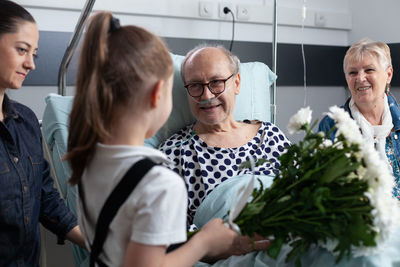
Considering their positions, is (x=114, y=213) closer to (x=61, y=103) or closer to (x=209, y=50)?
(x=61, y=103)

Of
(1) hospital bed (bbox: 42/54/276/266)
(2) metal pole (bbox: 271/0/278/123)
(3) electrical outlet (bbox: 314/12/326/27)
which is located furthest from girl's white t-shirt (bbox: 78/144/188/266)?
(3) electrical outlet (bbox: 314/12/326/27)

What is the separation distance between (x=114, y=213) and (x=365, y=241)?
22.9 inches

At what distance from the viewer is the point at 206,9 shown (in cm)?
311

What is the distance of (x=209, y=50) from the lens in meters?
2.12

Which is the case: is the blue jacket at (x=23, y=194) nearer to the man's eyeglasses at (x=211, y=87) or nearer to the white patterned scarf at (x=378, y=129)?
the man's eyeglasses at (x=211, y=87)

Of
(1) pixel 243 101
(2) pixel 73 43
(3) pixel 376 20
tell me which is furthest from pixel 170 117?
(3) pixel 376 20

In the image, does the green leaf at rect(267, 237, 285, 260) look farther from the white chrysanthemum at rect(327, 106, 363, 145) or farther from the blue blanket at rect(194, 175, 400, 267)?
the white chrysanthemum at rect(327, 106, 363, 145)

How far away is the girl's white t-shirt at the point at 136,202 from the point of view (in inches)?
37.9

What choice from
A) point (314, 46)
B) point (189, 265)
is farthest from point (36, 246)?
point (314, 46)

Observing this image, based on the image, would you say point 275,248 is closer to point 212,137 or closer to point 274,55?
point 212,137

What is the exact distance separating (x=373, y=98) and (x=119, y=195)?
5.66ft

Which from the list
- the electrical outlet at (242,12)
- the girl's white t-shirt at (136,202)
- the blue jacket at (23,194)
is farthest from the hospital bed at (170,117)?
the electrical outlet at (242,12)

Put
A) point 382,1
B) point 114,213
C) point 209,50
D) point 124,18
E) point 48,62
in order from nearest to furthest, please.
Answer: point 114,213
point 209,50
point 48,62
point 124,18
point 382,1

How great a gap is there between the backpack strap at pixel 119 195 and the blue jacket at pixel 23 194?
0.51 m
